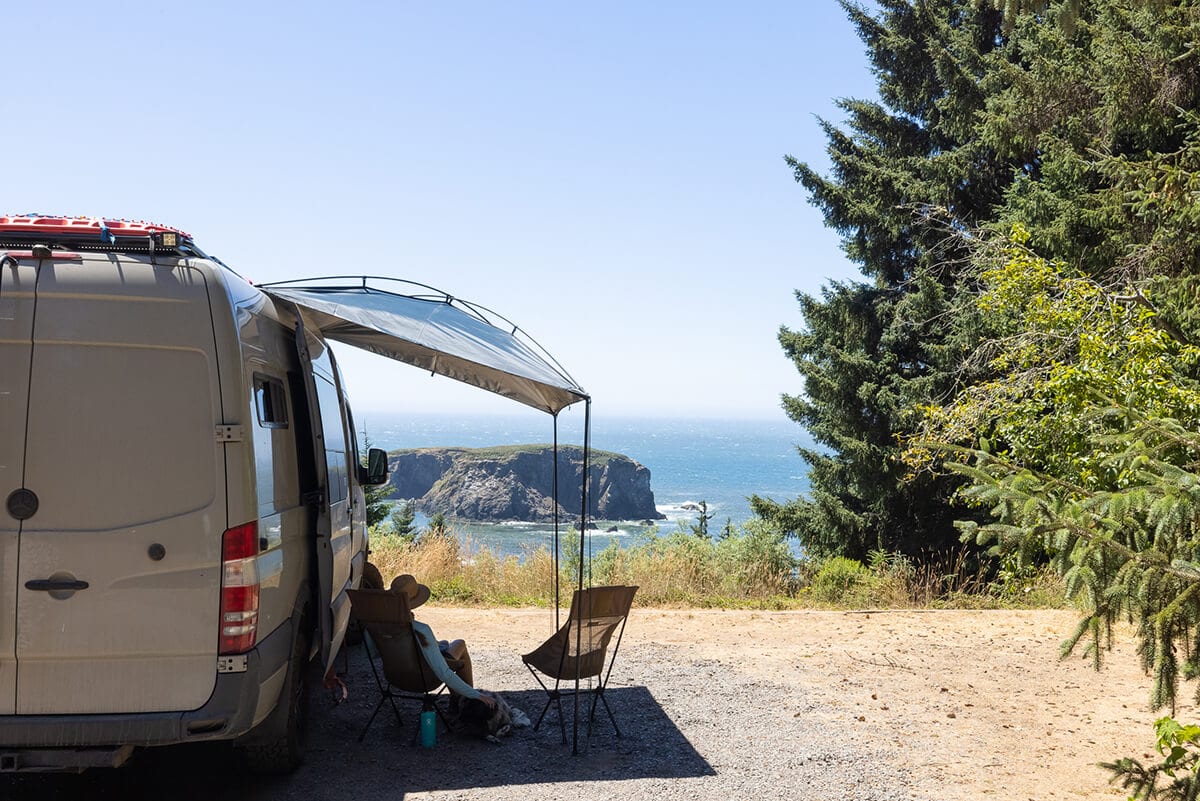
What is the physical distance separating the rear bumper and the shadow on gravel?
1070 mm

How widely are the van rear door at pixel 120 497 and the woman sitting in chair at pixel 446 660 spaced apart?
1.85 metres

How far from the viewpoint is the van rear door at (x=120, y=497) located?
4.31 metres

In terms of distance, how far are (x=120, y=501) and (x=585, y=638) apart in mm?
3109

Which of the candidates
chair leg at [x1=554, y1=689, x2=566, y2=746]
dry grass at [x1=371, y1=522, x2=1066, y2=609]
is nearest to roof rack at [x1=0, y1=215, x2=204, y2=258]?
chair leg at [x1=554, y1=689, x2=566, y2=746]

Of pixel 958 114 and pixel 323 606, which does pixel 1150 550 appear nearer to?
pixel 323 606

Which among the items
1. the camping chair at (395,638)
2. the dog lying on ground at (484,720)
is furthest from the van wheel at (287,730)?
the dog lying on ground at (484,720)

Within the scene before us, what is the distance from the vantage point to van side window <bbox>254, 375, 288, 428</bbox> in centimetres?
492

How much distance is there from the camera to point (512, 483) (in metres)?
85.6

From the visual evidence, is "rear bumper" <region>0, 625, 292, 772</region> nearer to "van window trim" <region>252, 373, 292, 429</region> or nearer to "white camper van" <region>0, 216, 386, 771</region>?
"white camper van" <region>0, 216, 386, 771</region>

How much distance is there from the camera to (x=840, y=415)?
20484 mm

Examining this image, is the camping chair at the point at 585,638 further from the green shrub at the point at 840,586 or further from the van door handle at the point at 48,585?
the green shrub at the point at 840,586

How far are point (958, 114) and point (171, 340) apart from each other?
18.1 m

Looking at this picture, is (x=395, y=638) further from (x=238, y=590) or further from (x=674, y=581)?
(x=674, y=581)

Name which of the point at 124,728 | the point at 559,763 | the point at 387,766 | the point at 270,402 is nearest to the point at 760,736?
the point at 559,763
